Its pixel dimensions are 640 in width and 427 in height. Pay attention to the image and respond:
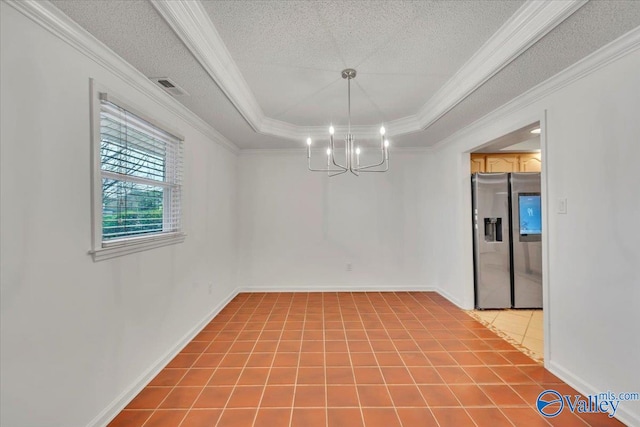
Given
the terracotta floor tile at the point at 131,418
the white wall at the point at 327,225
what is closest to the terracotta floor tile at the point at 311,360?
the terracotta floor tile at the point at 131,418

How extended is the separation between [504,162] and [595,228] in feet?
8.84

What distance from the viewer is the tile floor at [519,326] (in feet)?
9.16

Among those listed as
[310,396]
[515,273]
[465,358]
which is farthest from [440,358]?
[515,273]

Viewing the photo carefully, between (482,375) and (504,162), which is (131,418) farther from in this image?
(504,162)

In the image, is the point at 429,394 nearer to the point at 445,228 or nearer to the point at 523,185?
the point at 445,228

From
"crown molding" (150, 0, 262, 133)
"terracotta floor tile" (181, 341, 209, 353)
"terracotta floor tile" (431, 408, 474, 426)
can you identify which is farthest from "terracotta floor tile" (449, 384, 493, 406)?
"crown molding" (150, 0, 262, 133)

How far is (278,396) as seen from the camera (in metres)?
2.08

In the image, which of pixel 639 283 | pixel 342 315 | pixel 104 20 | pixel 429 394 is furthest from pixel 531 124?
pixel 104 20

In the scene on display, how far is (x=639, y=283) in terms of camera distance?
1.73 metres

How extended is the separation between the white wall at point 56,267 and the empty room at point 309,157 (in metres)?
0.01

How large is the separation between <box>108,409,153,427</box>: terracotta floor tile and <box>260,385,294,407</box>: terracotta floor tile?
745mm

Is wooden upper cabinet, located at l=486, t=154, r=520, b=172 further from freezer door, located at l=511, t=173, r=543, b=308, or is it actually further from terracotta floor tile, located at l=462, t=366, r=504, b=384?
terracotta floor tile, located at l=462, t=366, r=504, b=384

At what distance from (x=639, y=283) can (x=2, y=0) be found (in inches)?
140

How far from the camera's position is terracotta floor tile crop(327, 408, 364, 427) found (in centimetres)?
181
